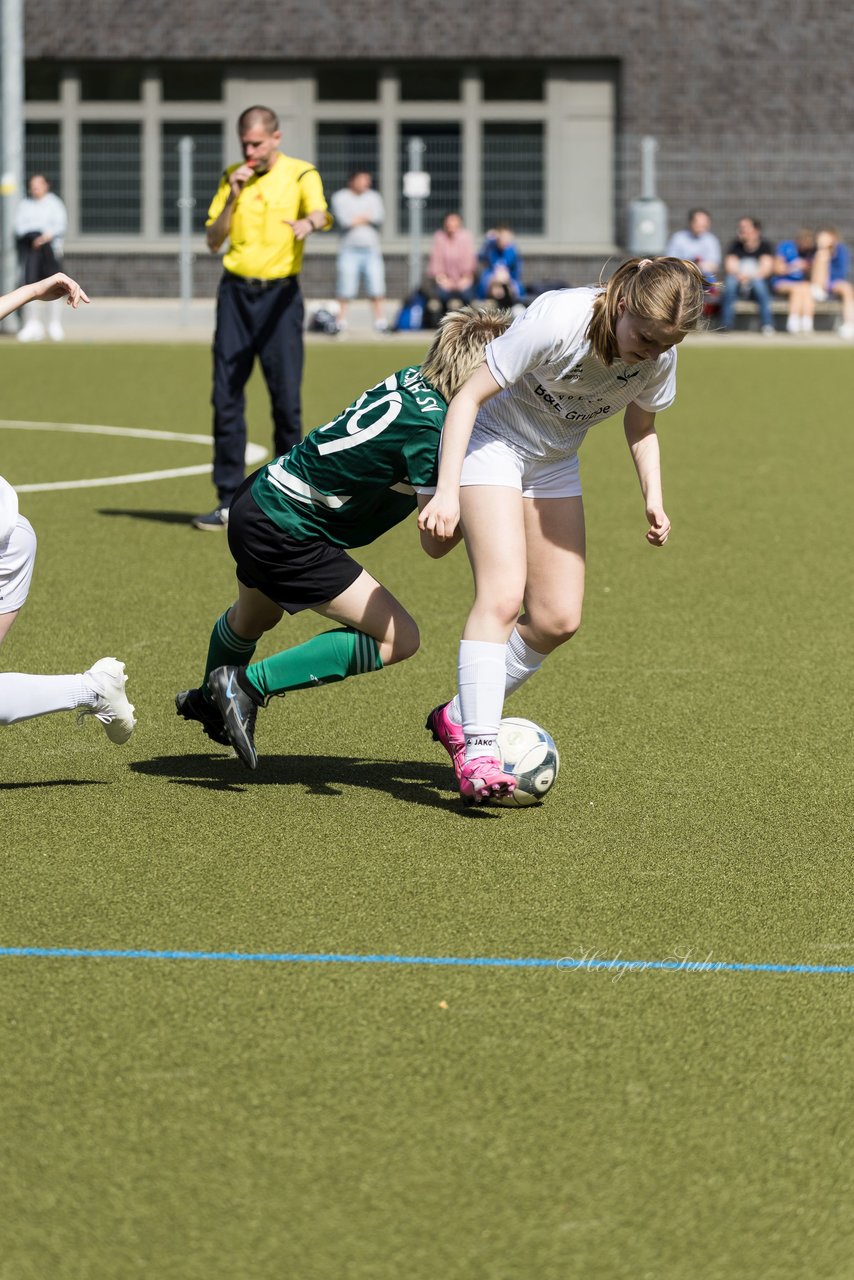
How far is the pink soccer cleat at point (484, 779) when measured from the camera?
17.5 ft

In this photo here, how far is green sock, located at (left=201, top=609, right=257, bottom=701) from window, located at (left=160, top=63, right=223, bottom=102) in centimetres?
2723

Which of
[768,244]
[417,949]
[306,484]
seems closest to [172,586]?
[306,484]

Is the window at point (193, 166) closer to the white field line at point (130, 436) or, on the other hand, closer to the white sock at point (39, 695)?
the white field line at point (130, 436)

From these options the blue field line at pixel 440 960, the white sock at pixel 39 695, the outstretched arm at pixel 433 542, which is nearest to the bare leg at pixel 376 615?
the outstretched arm at pixel 433 542

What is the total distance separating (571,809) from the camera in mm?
5586

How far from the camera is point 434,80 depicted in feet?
103

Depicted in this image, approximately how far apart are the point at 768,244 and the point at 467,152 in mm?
6070

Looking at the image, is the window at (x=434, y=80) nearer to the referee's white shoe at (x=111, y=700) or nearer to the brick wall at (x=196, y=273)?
the brick wall at (x=196, y=273)

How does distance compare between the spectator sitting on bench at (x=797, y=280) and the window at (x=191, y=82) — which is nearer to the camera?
the spectator sitting on bench at (x=797, y=280)

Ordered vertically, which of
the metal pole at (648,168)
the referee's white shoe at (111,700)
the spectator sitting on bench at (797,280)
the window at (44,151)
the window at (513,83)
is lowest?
the referee's white shoe at (111,700)

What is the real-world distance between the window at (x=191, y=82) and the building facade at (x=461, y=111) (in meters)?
0.03

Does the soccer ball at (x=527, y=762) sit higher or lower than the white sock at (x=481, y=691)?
lower

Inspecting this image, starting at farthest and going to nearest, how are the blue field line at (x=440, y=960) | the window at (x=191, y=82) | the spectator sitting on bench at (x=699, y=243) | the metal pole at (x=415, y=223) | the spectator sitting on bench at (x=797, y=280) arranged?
the window at (x=191, y=82) < the metal pole at (x=415, y=223) < the spectator sitting on bench at (x=699, y=243) < the spectator sitting on bench at (x=797, y=280) < the blue field line at (x=440, y=960)

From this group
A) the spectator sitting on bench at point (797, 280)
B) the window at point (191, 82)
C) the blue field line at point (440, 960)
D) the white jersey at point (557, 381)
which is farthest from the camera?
the window at point (191, 82)
